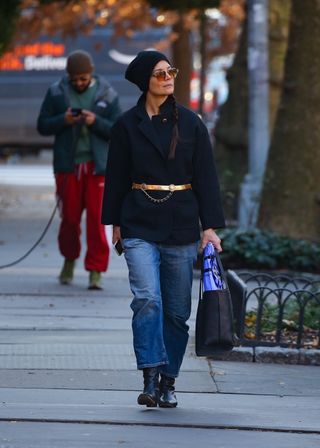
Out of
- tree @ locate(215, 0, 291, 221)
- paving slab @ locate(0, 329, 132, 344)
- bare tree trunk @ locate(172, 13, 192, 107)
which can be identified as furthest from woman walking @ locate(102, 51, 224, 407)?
bare tree trunk @ locate(172, 13, 192, 107)

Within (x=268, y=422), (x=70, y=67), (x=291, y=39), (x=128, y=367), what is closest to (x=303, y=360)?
(x=128, y=367)

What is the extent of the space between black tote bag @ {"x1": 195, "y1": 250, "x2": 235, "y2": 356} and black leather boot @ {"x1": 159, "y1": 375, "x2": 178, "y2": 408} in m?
0.30

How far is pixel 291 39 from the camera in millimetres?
14812

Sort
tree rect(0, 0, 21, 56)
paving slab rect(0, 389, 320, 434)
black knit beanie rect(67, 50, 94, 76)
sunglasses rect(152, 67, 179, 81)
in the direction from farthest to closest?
tree rect(0, 0, 21, 56), black knit beanie rect(67, 50, 94, 76), sunglasses rect(152, 67, 179, 81), paving slab rect(0, 389, 320, 434)

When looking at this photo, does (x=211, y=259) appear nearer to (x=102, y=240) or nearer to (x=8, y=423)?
(x=8, y=423)

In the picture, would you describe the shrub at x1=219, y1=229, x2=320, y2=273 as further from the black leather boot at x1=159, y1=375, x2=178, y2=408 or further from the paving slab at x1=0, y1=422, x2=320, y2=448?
the paving slab at x1=0, y1=422, x2=320, y2=448

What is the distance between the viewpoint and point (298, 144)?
47.2ft

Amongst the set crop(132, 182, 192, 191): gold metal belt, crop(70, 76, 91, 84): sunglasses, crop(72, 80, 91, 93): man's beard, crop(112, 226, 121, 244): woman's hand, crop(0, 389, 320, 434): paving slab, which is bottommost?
crop(0, 389, 320, 434): paving slab

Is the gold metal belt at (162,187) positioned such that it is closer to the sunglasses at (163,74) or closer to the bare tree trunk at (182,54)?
the sunglasses at (163,74)

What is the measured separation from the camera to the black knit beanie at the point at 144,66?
264 inches

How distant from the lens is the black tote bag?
661 cm

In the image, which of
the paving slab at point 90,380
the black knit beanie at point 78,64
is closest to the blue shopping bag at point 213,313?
the paving slab at point 90,380

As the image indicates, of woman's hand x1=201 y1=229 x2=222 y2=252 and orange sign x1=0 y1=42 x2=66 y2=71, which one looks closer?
woman's hand x1=201 y1=229 x2=222 y2=252

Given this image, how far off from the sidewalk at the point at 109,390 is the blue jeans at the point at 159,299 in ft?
1.02
